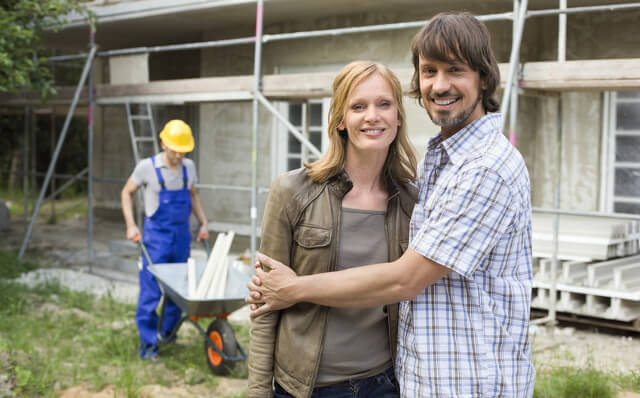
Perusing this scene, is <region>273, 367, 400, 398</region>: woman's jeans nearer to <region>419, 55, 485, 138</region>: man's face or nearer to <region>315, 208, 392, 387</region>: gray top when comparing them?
<region>315, 208, 392, 387</region>: gray top

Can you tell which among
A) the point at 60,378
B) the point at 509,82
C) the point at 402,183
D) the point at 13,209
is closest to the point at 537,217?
the point at 509,82

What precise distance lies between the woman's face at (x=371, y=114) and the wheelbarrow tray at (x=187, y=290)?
308 centimetres

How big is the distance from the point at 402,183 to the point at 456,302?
529mm

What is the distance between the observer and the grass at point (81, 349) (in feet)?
16.4

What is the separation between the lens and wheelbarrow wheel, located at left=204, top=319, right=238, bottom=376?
533 centimetres

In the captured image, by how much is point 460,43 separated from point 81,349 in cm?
517

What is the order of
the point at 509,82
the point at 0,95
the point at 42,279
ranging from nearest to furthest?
the point at 509,82
the point at 42,279
the point at 0,95

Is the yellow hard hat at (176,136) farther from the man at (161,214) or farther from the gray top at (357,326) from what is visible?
the gray top at (357,326)

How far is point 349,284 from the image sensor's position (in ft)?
6.42

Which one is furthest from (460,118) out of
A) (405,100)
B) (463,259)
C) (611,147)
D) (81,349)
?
(405,100)

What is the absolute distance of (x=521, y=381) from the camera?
1925mm

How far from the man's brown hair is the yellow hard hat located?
4192 mm

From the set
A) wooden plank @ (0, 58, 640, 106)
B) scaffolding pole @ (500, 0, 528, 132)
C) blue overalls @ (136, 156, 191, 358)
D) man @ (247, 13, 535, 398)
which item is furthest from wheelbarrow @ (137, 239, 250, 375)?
man @ (247, 13, 535, 398)

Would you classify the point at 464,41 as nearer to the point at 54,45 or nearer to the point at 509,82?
the point at 509,82
